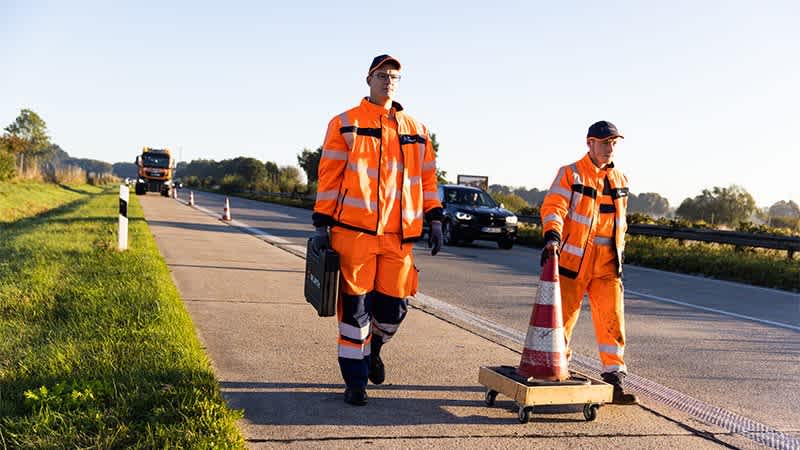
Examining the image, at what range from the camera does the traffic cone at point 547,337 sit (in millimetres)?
4559

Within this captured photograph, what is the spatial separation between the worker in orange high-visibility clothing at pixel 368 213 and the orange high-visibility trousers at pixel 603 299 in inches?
45.5

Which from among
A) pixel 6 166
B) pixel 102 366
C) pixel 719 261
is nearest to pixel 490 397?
pixel 102 366

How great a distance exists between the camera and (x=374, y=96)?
4.53 m

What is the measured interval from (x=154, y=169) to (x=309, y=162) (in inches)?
1294

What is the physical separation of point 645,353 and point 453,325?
71.0 inches

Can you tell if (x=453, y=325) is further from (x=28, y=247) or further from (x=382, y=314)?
(x=28, y=247)

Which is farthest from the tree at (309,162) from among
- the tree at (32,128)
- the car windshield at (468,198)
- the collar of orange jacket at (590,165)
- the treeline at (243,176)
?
the collar of orange jacket at (590,165)

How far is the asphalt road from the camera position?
5.34 meters

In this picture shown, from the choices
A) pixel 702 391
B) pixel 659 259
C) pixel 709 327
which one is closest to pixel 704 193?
pixel 659 259

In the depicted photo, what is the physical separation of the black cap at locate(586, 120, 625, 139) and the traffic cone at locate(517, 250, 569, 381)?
2.78 ft

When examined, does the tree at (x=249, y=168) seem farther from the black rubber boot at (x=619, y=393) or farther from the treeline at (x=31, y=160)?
the black rubber boot at (x=619, y=393)

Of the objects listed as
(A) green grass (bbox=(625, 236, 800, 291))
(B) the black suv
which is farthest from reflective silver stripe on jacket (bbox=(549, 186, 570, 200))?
(B) the black suv

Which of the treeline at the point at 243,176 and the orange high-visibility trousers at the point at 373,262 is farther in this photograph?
the treeline at the point at 243,176

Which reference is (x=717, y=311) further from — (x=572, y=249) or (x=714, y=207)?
(x=714, y=207)
